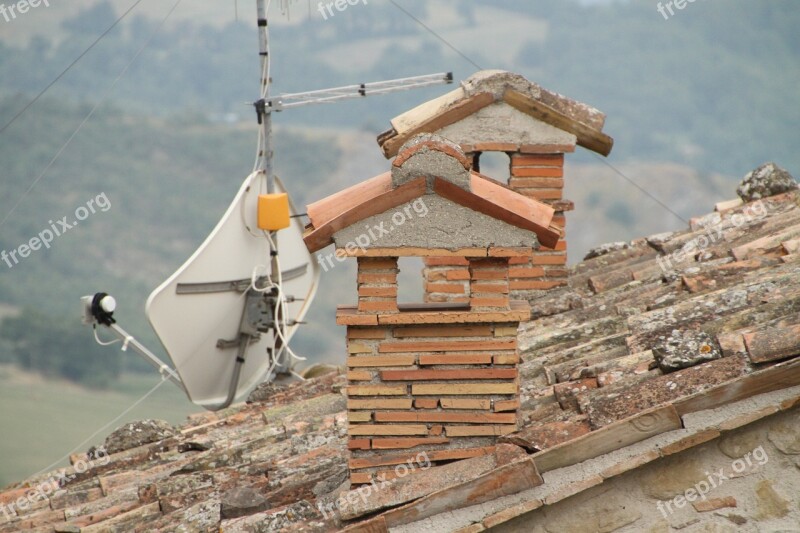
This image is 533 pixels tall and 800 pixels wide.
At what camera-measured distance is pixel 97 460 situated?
9008 mm

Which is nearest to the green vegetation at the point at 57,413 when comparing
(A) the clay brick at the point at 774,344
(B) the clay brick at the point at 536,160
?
Result: (B) the clay brick at the point at 536,160

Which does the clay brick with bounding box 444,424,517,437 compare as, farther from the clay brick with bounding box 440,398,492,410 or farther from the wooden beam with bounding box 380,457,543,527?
the wooden beam with bounding box 380,457,543,527

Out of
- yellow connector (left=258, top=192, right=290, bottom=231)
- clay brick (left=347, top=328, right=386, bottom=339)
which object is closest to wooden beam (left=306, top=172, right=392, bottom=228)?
clay brick (left=347, top=328, right=386, bottom=339)

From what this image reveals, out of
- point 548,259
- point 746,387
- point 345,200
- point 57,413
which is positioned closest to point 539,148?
point 548,259

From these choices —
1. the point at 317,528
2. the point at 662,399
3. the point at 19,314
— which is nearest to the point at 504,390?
the point at 662,399

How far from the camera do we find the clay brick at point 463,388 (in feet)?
20.2

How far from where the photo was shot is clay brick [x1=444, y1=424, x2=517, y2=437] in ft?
20.3

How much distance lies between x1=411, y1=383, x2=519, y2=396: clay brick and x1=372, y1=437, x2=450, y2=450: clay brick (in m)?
0.26

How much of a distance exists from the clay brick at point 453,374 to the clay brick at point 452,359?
0.04m

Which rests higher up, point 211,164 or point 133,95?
point 133,95

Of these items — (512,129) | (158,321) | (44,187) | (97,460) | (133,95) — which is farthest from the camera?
(133,95)

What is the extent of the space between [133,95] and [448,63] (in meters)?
35.0

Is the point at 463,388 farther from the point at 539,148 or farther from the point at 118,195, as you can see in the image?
the point at 118,195

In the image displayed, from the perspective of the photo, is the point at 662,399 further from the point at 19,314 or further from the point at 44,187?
the point at 44,187
